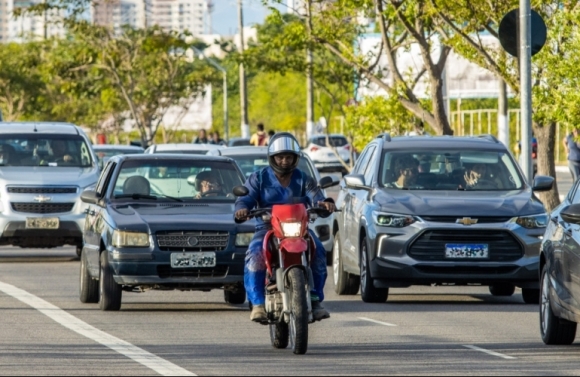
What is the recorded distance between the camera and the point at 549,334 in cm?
1289

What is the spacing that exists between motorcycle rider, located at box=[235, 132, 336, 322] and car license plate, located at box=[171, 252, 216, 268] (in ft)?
9.46

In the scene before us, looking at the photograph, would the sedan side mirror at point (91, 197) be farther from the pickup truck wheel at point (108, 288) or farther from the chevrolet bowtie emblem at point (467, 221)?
the chevrolet bowtie emblem at point (467, 221)

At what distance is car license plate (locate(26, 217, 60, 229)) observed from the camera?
2278 cm

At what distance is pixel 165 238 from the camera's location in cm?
1567

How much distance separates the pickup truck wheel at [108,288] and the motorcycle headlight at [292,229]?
13.1 ft

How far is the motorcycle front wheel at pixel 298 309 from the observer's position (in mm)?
11844

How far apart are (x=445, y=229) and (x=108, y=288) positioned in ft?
10.8

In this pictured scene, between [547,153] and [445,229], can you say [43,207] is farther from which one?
[547,153]

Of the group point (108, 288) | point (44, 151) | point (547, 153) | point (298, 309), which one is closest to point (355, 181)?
point (108, 288)

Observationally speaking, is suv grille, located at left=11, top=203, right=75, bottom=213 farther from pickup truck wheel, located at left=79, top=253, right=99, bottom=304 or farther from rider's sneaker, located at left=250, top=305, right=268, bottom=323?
rider's sneaker, located at left=250, top=305, right=268, bottom=323

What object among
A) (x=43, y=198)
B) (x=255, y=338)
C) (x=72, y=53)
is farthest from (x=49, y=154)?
(x=72, y=53)

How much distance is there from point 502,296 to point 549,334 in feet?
17.6

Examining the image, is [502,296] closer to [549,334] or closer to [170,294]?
[170,294]

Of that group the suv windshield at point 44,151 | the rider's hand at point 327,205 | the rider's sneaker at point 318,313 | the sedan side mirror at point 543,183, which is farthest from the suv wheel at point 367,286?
the suv windshield at point 44,151
